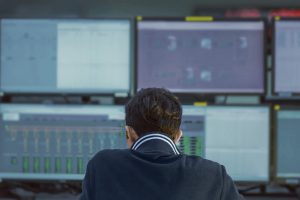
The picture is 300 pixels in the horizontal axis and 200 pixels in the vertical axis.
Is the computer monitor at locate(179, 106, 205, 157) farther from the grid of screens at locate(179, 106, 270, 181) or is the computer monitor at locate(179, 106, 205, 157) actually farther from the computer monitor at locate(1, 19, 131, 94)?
the computer monitor at locate(1, 19, 131, 94)

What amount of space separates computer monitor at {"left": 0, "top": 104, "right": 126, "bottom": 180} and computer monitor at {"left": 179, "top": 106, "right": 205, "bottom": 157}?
23 cm

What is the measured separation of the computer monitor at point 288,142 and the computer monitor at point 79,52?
613mm

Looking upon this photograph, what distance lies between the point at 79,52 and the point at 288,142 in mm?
884

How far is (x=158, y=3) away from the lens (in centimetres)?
262

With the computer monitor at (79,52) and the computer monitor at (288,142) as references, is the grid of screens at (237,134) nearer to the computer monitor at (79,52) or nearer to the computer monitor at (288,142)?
the computer monitor at (288,142)

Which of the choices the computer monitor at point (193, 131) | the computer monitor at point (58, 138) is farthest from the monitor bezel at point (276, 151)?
the computer monitor at point (58, 138)

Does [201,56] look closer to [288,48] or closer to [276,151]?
[288,48]

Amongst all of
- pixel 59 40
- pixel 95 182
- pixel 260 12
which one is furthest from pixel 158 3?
pixel 95 182

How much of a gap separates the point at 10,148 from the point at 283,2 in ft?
4.77

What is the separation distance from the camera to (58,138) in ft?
6.94

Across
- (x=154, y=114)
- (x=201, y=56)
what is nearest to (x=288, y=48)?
(x=201, y=56)

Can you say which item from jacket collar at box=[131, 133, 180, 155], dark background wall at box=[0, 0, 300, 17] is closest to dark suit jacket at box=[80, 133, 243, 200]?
jacket collar at box=[131, 133, 180, 155]

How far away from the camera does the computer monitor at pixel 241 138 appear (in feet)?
6.93

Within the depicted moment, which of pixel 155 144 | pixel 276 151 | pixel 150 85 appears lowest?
pixel 276 151
